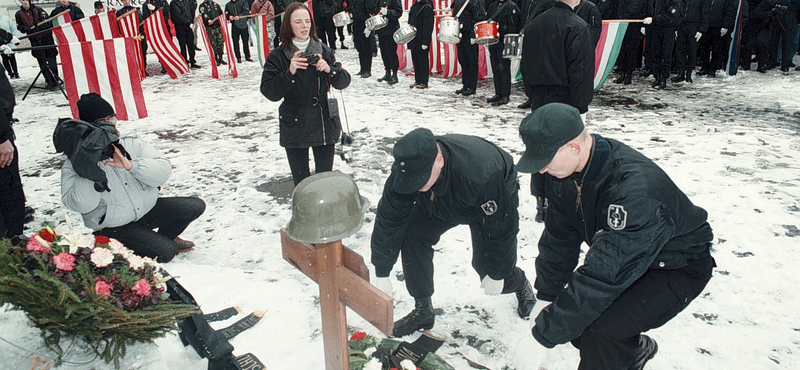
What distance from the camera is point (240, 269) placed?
338 centimetres

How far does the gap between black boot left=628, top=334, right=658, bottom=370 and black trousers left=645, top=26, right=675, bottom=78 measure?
24.3 feet

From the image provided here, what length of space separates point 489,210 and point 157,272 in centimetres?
162

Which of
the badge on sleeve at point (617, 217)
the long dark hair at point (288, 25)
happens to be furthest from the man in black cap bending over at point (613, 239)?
the long dark hair at point (288, 25)

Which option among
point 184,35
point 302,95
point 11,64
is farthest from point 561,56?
point 11,64

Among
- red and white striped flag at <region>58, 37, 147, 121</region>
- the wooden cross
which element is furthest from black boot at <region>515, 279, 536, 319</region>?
red and white striped flag at <region>58, 37, 147, 121</region>

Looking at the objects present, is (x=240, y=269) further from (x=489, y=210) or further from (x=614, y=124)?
(x=614, y=124)

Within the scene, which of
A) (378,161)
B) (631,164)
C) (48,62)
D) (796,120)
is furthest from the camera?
(48,62)

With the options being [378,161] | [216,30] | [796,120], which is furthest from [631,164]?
[216,30]

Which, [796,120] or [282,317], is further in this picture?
[796,120]

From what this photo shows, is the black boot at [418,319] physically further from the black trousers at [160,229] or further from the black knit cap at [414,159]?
the black trousers at [160,229]

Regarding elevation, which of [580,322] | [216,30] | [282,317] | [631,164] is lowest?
[282,317]

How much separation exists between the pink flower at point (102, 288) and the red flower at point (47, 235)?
35cm

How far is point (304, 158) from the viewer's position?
384 cm

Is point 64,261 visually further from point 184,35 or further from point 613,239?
point 184,35
